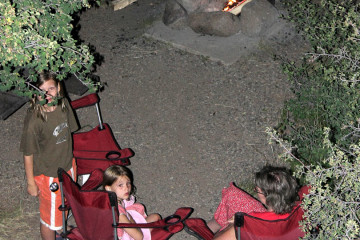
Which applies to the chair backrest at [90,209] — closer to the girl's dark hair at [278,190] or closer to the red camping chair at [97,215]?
the red camping chair at [97,215]

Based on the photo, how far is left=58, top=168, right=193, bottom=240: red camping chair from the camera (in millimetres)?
4305

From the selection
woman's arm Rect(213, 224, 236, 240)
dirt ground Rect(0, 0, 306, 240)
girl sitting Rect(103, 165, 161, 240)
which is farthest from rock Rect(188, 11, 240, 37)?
woman's arm Rect(213, 224, 236, 240)

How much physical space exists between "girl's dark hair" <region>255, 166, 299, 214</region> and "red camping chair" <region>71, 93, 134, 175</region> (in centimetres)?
139

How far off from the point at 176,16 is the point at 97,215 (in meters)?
5.02

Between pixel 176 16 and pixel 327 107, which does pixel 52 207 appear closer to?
pixel 327 107

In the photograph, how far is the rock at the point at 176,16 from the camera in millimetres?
8852

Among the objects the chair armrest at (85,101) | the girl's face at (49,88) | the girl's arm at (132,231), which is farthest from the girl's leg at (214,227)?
the girl's face at (49,88)

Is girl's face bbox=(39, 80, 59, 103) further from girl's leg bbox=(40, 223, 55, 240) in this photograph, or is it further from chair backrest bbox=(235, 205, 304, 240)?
chair backrest bbox=(235, 205, 304, 240)

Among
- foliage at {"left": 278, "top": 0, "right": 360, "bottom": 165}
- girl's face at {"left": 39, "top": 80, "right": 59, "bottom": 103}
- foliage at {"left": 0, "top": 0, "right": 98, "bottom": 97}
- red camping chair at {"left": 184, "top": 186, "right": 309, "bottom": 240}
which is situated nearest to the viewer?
foliage at {"left": 0, "top": 0, "right": 98, "bottom": 97}

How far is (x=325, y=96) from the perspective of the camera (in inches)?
240

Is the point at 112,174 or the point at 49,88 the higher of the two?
the point at 49,88

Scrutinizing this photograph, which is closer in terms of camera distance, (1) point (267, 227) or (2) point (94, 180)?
(1) point (267, 227)

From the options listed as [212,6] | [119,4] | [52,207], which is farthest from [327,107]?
[119,4]

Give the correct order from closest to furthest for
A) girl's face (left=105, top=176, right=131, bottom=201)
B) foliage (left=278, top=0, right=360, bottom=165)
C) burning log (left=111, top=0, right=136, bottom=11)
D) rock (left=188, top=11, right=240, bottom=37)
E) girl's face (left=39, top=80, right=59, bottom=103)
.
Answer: girl's face (left=39, top=80, right=59, bottom=103) → girl's face (left=105, top=176, right=131, bottom=201) → foliage (left=278, top=0, right=360, bottom=165) → rock (left=188, top=11, right=240, bottom=37) → burning log (left=111, top=0, right=136, bottom=11)
